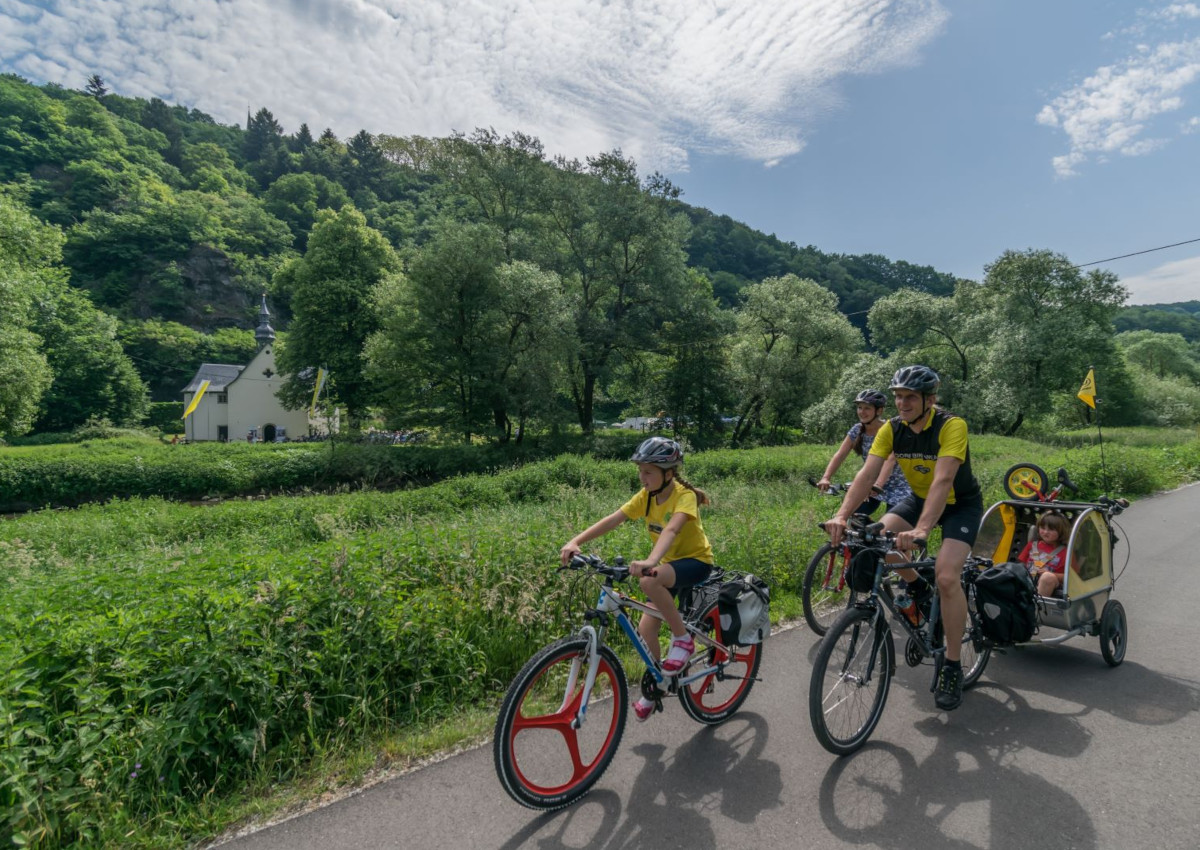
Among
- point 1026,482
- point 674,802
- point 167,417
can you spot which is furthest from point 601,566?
point 167,417

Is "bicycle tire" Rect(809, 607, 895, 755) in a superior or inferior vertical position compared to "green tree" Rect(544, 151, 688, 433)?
inferior

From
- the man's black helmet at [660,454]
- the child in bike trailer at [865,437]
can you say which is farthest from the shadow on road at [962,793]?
the child in bike trailer at [865,437]

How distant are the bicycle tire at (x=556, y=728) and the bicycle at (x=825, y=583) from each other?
8.51ft

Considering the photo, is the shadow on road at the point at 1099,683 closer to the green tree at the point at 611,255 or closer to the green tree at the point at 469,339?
the green tree at the point at 469,339

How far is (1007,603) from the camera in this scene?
373 centimetres

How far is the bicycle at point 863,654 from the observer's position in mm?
3037

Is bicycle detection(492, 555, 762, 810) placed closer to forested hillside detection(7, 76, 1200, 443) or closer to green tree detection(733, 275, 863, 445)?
forested hillside detection(7, 76, 1200, 443)

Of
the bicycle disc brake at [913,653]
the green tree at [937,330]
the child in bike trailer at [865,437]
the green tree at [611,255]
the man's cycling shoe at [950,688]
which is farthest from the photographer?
the green tree at [611,255]

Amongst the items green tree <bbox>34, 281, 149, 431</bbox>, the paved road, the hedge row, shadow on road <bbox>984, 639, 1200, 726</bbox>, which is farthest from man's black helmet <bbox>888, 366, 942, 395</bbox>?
green tree <bbox>34, 281, 149, 431</bbox>

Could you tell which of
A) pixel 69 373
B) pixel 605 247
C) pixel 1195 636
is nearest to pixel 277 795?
pixel 1195 636

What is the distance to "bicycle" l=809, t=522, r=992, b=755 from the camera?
9.96 ft

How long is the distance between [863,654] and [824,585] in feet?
7.62

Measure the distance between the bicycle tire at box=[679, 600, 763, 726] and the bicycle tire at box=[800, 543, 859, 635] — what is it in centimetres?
142

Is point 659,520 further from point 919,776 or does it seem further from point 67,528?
point 67,528
